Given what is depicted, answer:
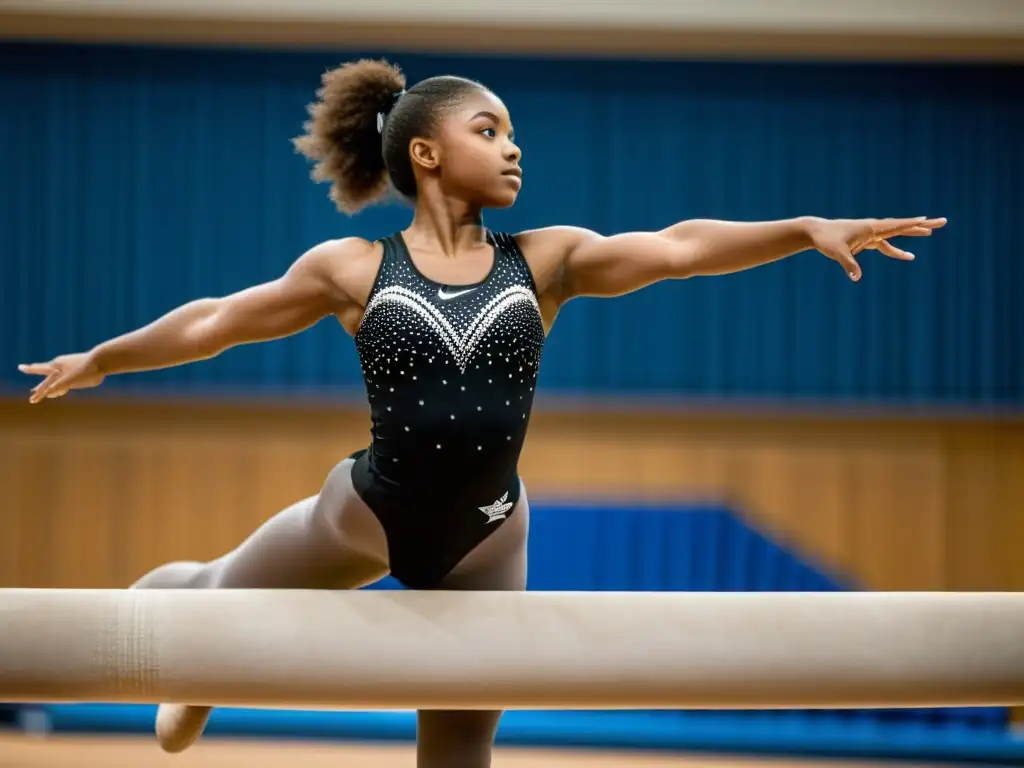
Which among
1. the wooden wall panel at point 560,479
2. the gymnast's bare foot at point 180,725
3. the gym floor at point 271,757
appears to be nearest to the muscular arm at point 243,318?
the gymnast's bare foot at point 180,725

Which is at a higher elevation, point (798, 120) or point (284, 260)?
point (798, 120)

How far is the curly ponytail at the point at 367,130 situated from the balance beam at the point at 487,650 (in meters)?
0.71

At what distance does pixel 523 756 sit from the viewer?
394 centimetres

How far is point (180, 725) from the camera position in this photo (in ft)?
6.07

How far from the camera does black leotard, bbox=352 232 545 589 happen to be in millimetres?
1579

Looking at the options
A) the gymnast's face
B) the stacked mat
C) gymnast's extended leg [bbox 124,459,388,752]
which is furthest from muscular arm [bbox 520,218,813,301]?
the stacked mat

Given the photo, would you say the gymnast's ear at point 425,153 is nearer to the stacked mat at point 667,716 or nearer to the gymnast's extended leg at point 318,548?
the gymnast's extended leg at point 318,548

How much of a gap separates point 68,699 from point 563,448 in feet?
12.7

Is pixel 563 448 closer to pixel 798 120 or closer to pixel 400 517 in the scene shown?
pixel 798 120

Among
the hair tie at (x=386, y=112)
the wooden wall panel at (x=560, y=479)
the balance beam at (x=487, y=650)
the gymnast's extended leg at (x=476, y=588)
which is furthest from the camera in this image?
the wooden wall panel at (x=560, y=479)

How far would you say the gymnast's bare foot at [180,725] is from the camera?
6.06 ft

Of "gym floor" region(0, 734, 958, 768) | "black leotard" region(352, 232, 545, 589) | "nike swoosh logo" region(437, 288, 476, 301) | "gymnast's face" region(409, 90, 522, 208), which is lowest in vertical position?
"gym floor" region(0, 734, 958, 768)

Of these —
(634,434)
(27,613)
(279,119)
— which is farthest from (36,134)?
(27,613)

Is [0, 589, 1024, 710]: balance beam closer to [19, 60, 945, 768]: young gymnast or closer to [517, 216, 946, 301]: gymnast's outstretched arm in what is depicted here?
[19, 60, 945, 768]: young gymnast
